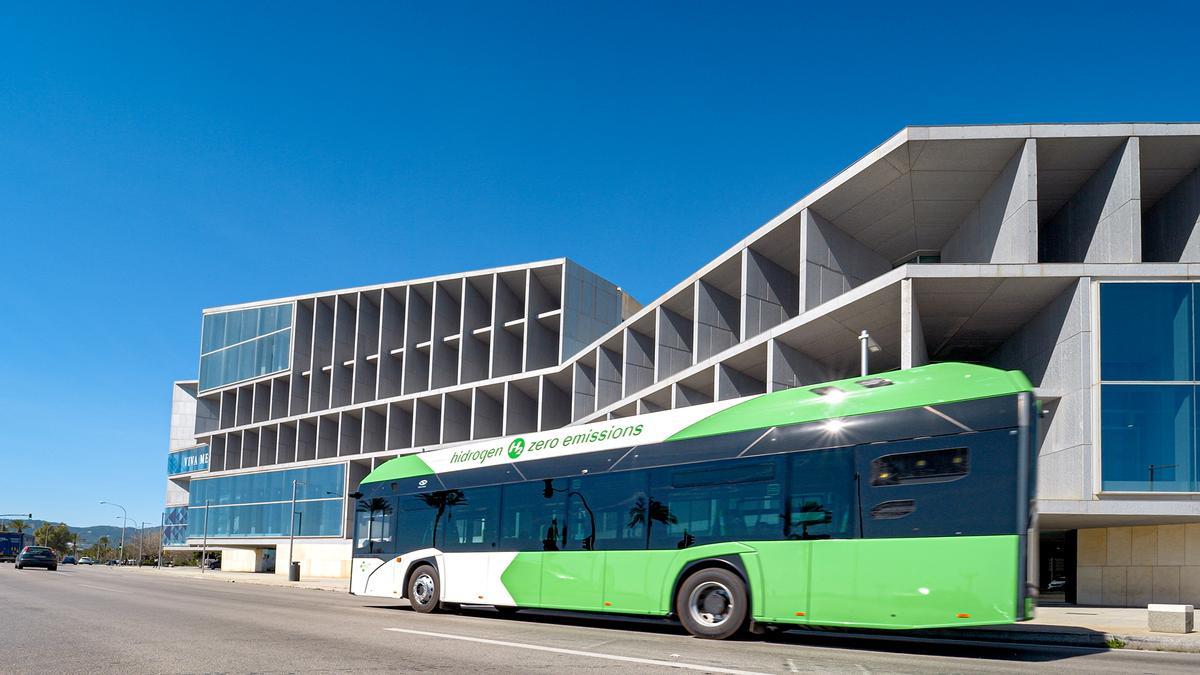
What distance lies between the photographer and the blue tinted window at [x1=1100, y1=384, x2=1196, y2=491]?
806 inches

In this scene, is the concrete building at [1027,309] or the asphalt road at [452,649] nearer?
the asphalt road at [452,649]

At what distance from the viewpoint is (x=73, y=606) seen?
59.2ft

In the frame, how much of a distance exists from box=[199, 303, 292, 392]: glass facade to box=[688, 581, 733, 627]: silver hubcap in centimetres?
5668

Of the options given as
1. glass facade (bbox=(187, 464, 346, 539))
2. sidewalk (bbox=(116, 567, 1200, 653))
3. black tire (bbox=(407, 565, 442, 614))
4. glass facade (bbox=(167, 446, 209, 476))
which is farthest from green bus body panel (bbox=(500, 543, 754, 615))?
glass facade (bbox=(167, 446, 209, 476))

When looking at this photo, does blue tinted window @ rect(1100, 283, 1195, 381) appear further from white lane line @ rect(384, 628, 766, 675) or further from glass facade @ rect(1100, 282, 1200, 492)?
white lane line @ rect(384, 628, 766, 675)

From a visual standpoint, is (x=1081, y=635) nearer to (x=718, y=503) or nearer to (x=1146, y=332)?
(x=718, y=503)

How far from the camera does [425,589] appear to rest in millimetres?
17812

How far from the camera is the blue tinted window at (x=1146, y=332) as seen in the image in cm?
2091

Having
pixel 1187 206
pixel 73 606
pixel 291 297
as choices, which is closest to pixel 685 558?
pixel 73 606

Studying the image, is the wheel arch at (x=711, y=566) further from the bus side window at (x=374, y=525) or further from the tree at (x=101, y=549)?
the tree at (x=101, y=549)

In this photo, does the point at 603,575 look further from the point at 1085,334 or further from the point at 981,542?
the point at 1085,334

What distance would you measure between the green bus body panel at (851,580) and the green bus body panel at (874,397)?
1.63 meters

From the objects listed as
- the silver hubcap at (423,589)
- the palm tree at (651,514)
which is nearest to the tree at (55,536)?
the silver hubcap at (423,589)

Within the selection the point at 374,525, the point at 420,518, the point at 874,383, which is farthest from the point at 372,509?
the point at 874,383
